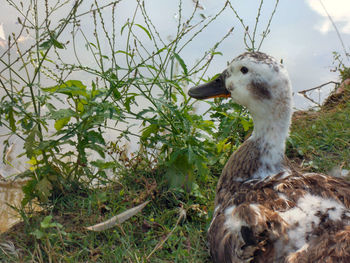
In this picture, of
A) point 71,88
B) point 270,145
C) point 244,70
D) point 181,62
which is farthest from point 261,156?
point 71,88

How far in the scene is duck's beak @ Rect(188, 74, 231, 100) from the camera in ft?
10.1

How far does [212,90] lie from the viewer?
312cm

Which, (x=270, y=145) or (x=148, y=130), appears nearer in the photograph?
(x=270, y=145)

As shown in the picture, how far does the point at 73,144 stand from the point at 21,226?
91 cm

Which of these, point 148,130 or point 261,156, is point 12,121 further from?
point 261,156

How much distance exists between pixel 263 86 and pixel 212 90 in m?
0.50

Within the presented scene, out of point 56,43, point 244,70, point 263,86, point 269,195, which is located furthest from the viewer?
point 56,43

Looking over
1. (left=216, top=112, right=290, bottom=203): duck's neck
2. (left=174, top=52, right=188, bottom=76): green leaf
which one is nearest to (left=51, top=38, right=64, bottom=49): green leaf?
(left=174, top=52, right=188, bottom=76): green leaf

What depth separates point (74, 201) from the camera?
3797 mm

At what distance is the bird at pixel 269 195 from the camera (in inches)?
83.1

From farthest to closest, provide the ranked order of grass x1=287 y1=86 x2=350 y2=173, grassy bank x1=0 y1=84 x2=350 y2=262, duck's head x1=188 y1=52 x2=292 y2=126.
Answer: grass x1=287 y1=86 x2=350 y2=173
grassy bank x1=0 y1=84 x2=350 y2=262
duck's head x1=188 y1=52 x2=292 y2=126

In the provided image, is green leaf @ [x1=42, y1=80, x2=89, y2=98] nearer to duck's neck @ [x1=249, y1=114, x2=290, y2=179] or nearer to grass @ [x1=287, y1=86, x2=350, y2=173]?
duck's neck @ [x1=249, y1=114, x2=290, y2=179]

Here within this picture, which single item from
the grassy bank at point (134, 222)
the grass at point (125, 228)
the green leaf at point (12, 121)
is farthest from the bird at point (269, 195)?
the green leaf at point (12, 121)

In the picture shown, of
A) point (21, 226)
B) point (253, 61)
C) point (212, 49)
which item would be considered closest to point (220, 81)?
point (253, 61)
